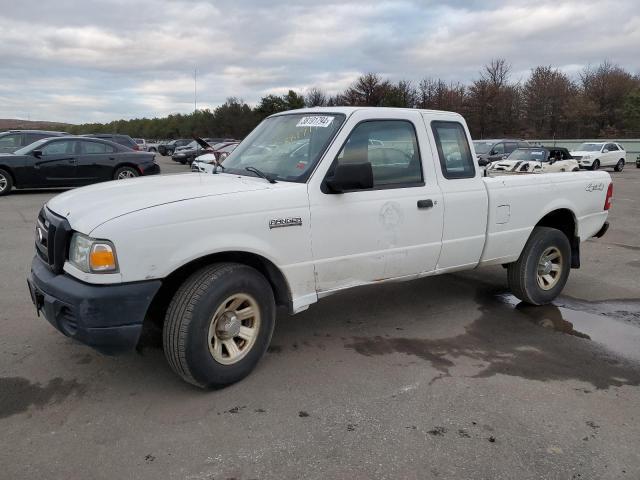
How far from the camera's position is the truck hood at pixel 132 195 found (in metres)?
3.17

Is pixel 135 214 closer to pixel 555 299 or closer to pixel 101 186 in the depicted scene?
pixel 101 186

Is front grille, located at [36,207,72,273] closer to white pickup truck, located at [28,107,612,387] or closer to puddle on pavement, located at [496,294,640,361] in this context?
white pickup truck, located at [28,107,612,387]

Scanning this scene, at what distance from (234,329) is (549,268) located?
11.8 ft

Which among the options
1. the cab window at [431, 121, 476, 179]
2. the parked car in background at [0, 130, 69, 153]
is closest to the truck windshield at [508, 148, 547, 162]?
the cab window at [431, 121, 476, 179]

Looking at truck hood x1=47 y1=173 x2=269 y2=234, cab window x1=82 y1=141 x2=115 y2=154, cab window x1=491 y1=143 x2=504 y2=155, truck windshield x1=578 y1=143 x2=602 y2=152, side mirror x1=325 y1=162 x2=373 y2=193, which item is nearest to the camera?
truck hood x1=47 y1=173 x2=269 y2=234

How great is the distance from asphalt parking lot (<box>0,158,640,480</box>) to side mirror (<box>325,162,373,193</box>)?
1359 millimetres

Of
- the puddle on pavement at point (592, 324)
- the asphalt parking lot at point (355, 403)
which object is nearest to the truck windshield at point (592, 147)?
the puddle on pavement at point (592, 324)

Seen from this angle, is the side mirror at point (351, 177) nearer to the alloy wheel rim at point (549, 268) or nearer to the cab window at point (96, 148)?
the alloy wheel rim at point (549, 268)

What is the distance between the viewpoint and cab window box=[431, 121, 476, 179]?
4.54m

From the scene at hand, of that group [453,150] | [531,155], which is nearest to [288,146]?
[453,150]

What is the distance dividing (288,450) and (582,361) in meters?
2.60

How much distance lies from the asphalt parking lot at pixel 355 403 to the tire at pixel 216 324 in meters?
0.19

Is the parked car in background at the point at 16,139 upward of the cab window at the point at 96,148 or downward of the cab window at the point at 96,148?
upward

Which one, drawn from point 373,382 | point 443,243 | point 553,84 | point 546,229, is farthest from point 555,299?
point 553,84
